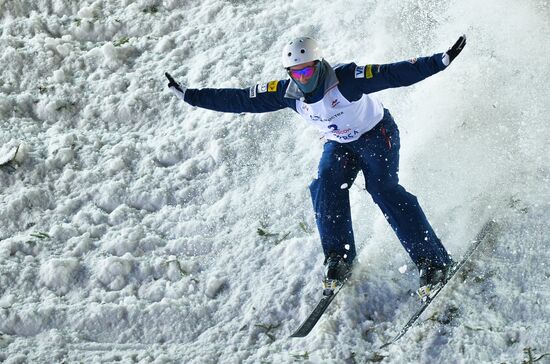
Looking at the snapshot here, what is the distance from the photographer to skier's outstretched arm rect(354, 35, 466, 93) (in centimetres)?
491

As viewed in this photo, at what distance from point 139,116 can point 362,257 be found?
10.9 feet

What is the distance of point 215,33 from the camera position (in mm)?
8625

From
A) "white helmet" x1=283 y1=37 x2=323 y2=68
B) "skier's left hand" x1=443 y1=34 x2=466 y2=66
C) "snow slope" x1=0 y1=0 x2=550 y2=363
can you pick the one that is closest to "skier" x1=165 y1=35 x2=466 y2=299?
"white helmet" x1=283 y1=37 x2=323 y2=68

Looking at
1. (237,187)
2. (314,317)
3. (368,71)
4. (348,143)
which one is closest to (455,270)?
(314,317)

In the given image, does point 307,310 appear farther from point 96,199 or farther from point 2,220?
point 2,220

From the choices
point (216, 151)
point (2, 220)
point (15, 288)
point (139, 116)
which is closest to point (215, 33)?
point (139, 116)

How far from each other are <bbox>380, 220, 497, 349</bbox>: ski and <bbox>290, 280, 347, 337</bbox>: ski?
546mm

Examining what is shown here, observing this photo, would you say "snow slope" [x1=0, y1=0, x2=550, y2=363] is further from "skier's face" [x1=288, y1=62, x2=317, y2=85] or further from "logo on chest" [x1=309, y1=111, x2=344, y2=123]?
"skier's face" [x1=288, y1=62, x2=317, y2=85]

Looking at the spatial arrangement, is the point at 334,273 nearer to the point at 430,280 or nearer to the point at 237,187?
the point at 430,280

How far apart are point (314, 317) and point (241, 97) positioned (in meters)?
1.87

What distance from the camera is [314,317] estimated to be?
538cm

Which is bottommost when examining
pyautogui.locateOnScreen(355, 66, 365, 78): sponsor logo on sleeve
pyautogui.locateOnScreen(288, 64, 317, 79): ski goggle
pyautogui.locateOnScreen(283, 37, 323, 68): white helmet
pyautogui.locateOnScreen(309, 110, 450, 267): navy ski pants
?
pyautogui.locateOnScreen(309, 110, 450, 267): navy ski pants

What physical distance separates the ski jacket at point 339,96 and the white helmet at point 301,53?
124 mm

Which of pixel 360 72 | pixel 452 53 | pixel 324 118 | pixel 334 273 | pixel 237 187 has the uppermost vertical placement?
pixel 452 53
